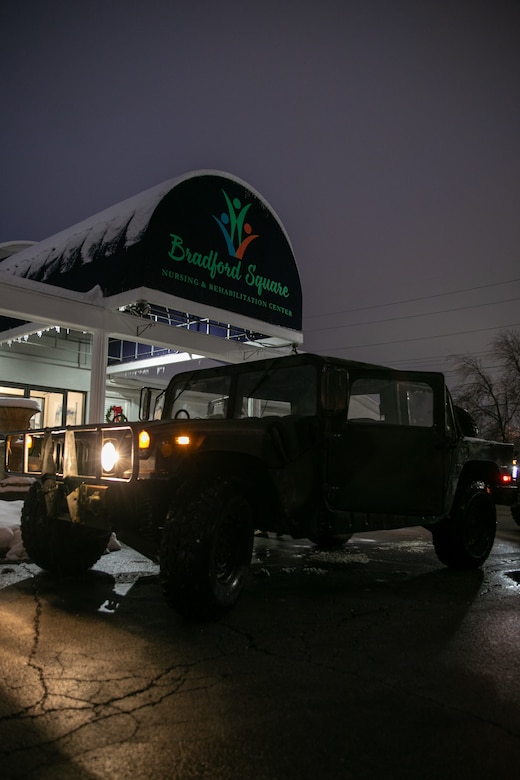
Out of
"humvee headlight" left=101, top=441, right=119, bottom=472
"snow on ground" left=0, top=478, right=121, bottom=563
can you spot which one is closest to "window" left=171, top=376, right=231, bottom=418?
"humvee headlight" left=101, top=441, right=119, bottom=472

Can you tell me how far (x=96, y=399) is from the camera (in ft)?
40.2

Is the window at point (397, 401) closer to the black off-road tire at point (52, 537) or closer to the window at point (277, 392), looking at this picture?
the window at point (277, 392)

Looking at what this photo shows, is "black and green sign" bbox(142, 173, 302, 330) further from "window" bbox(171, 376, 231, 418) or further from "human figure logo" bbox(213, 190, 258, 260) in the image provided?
"window" bbox(171, 376, 231, 418)

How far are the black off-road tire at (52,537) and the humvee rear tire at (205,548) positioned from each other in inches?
52.6

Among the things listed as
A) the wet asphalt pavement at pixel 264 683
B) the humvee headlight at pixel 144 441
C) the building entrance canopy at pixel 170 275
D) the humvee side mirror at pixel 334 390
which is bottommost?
the wet asphalt pavement at pixel 264 683

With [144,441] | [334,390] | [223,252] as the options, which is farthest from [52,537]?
[223,252]

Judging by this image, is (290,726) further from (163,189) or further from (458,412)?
(163,189)

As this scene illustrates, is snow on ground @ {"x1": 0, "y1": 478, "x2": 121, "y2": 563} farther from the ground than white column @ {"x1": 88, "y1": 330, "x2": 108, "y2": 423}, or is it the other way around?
white column @ {"x1": 88, "y1": 330, "x2": 108, "y2": 423}

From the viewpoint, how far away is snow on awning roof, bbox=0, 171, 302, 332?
1216cm

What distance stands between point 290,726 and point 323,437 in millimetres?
2367

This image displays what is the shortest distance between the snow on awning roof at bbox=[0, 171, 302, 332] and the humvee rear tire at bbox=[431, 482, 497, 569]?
26.0ft

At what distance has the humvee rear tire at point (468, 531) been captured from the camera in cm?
562

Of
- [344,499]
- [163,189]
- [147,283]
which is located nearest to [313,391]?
[344,499]

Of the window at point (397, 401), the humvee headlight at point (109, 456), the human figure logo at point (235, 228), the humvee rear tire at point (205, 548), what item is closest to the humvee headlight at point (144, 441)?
the humvee headlight at point (109, 456)
